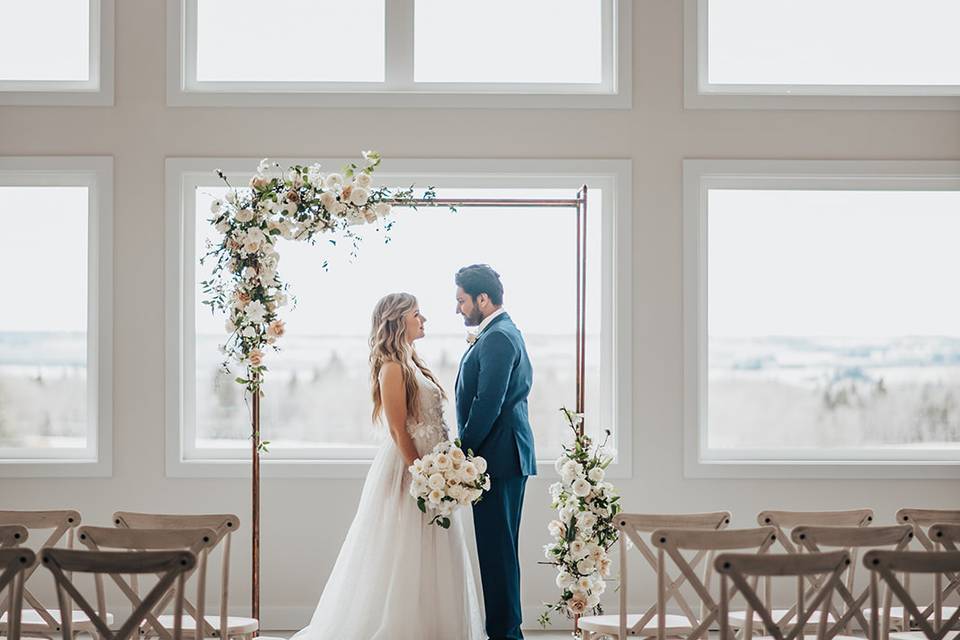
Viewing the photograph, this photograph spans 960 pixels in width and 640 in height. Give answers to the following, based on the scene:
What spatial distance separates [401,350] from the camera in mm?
5152

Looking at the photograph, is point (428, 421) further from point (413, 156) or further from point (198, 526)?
point (413, 156)

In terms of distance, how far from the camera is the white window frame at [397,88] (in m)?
6.14

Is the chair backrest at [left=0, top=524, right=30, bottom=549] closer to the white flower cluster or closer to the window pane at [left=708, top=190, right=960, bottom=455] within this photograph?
the white flower cluster

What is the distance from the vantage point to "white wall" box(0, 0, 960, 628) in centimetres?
608

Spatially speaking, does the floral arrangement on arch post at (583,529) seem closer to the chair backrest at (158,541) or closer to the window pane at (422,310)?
the window pane at (422,310)

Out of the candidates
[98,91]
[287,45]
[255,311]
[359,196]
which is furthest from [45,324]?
[359,196]

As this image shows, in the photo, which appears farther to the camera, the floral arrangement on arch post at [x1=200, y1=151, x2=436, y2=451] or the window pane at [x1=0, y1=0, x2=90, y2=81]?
the window pane at [x1=0, y1=0, x2=90, y2=81]

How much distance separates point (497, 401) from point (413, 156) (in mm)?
1798

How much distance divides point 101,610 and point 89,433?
103 inches

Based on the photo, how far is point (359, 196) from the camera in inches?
196

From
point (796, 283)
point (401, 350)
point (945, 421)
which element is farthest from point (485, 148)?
point (945, 421)

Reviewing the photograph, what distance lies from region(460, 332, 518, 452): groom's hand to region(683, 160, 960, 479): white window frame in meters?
1.51

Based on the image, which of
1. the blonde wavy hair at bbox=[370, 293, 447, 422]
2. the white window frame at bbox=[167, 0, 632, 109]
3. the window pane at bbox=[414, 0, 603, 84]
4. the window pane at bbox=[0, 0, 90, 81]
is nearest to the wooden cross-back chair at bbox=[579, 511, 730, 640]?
the blonde wavy hair at bbox=[370, 293, 447, 422]

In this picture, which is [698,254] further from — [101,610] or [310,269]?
[101,610]
